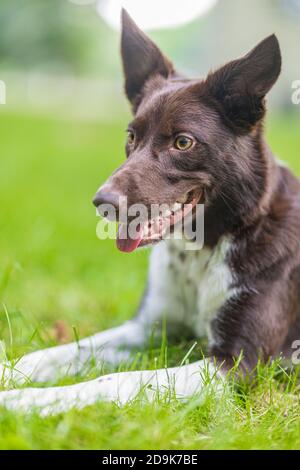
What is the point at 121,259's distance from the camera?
5016mm

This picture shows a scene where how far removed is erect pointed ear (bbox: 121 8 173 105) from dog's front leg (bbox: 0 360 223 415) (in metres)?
1.37

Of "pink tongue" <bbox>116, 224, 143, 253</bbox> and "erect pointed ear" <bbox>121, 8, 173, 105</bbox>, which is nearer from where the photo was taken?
"pink tongue" <bbox>116, 224, 143, 253</bbox>

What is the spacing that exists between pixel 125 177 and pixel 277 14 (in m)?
22.5

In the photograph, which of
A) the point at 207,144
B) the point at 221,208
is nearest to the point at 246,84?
the point at 207,144

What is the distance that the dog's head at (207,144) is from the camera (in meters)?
2.76

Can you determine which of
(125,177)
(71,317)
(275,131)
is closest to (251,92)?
(125,177)

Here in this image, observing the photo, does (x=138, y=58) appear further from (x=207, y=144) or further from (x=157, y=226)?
(x=157, y=226)

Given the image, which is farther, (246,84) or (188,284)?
(188,284)

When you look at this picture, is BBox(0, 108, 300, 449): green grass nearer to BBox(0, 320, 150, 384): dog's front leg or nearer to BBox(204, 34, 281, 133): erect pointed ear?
BBox(0, 320, 150, 384): dog's front leg

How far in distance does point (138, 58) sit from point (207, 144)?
0.73m

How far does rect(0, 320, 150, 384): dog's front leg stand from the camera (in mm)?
2762

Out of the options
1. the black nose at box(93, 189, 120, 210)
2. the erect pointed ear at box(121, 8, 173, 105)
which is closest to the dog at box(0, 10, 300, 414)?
the black nose at box(93, 189, 120, 210)

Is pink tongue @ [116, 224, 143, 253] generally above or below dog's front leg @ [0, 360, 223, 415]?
above

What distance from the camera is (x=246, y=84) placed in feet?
Answer: 9.20
